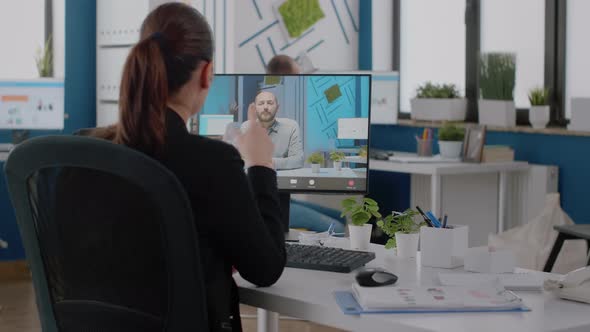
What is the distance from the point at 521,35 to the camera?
555 centimetres

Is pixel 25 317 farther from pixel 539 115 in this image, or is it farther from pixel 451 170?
pixel 539 115

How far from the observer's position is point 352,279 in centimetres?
210

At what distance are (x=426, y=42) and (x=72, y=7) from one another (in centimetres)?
229

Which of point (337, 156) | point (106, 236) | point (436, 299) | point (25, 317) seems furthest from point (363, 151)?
point (25, 317)

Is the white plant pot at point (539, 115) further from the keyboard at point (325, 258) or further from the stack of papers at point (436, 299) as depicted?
the stack of papers at point (436, 299)

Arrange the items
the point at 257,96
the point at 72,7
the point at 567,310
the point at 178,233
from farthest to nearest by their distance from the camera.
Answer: the point at 72,7
the point at 257,96
the point at 567,310
the point at 178,233

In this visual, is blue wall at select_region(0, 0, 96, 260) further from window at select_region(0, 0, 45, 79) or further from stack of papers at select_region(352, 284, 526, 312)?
stack of papers at select_region(352, 284, 526, 312)

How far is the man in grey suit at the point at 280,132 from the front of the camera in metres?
2.63

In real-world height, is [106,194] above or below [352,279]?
above

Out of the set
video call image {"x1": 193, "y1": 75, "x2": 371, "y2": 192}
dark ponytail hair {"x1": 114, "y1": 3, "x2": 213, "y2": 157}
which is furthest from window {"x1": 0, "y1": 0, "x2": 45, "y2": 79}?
dark ponytail hair {"x1": 114, "y1": 3, "x2": 213, "y2": 157}

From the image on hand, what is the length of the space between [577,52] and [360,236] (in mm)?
3109

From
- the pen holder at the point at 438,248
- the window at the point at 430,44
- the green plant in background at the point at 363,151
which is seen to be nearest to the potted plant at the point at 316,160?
the green plant in background at the point at 363,151

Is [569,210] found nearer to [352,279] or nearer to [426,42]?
[426,42]

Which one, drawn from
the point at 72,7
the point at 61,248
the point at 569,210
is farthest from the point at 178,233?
the point at 72,7
